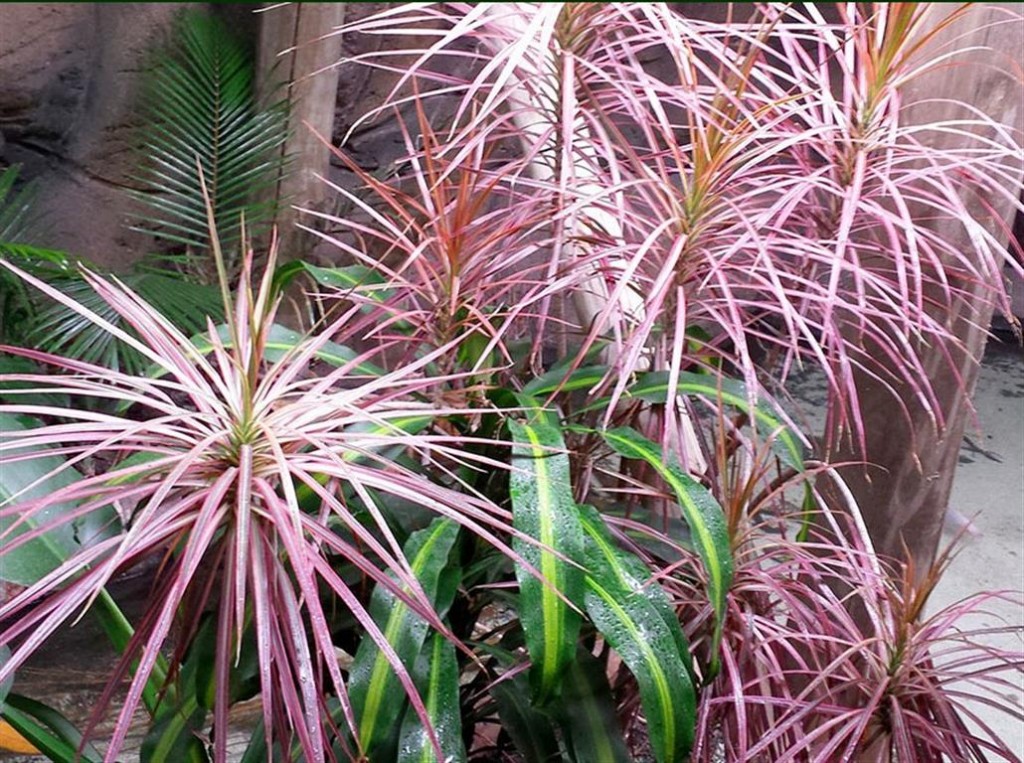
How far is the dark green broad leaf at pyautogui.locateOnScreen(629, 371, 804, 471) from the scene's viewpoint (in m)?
1.07

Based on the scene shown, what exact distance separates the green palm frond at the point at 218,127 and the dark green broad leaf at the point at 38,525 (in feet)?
4.06

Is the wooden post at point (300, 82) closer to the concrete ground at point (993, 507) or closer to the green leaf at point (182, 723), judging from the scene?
the concrete ground at point (993, 507)

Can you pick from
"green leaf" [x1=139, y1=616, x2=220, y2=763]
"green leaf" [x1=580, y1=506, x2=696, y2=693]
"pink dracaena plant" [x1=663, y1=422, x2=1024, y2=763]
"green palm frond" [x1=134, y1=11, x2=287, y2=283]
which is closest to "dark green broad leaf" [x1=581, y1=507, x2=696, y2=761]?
"green leaf" [x1=580, y1=506, x2=696, y2=693]

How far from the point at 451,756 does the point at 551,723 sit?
0.22 meters

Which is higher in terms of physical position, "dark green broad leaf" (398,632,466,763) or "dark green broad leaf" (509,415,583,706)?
"dark green broad leaf" (509,415,583,706)

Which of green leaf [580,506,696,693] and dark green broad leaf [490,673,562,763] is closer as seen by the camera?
green leaf [580,506,696,693]

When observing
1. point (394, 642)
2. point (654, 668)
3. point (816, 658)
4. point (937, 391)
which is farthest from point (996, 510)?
point (394, 642)

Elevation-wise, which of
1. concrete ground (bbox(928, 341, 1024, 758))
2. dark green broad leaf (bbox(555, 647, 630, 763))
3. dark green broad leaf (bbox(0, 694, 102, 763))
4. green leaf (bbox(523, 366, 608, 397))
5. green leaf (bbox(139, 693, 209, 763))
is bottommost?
concrete ground (bbox(928, 341, 1024, 758))

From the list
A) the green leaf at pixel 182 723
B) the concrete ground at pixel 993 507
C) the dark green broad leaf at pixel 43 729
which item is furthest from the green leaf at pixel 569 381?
the concrete ground at pixel 993 507

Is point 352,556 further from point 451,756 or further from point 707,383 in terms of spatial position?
point 707,383

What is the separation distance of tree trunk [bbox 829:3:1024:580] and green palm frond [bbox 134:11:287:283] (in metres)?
1.36

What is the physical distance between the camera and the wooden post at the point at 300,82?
2309 mm

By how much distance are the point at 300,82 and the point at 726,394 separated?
154cm

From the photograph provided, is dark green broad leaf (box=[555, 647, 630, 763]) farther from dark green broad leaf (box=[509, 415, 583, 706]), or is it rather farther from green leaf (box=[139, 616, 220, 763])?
green leaf (box=[139, 616, 220, 763])
